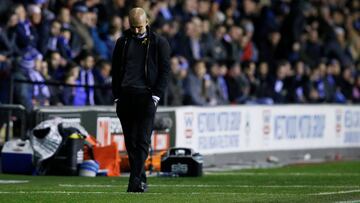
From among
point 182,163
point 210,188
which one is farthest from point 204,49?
point 210,188

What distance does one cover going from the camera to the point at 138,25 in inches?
560

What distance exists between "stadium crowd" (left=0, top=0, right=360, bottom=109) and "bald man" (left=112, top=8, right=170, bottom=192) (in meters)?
6.28

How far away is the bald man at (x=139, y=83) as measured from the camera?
564 inches

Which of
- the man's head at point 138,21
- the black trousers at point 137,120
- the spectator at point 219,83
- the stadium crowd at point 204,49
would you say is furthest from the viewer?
the spectator at point 219,83

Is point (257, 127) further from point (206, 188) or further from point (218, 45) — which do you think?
point (206, 188)

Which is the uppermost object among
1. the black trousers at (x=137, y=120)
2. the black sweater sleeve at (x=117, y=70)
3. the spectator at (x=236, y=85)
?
the spectator at (x=236, y=85)

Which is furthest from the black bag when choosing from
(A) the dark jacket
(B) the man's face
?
(B) the man's face

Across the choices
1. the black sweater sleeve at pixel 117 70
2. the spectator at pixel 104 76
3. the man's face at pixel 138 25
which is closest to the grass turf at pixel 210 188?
the black sweater sleeve at pixel 117 70

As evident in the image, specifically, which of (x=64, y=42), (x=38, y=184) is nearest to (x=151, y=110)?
(x=38, y=184)

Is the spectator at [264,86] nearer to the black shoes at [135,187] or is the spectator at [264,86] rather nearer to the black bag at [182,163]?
the black bag at [182,163]

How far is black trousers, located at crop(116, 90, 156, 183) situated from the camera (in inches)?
563

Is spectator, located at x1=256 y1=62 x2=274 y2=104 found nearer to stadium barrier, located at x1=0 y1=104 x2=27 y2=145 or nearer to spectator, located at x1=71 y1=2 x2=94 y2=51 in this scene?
spectator, located at x1=71 y1=2 x2=94 y2=51

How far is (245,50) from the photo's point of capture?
30562mm

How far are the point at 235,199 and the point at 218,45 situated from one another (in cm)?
1659
